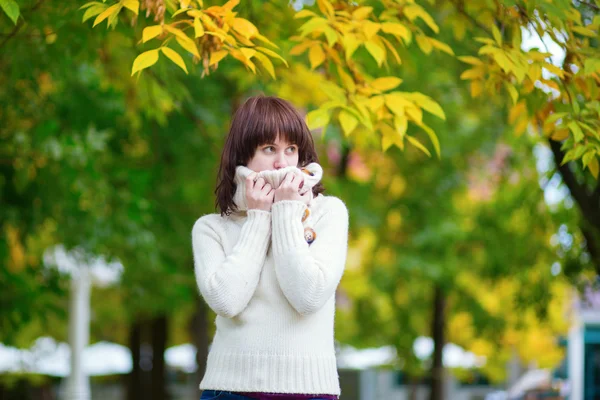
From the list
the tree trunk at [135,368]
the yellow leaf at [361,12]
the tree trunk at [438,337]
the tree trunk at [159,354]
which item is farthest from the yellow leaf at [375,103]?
the tree trunk at [135,368]

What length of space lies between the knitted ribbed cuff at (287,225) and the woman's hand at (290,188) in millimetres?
24

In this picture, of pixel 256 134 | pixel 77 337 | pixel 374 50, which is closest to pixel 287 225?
pixel 256 134

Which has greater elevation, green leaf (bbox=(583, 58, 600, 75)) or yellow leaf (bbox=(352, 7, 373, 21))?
yellow leaf (bbox=(352, 7, 373, 21))

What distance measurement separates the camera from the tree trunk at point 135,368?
2278 cm

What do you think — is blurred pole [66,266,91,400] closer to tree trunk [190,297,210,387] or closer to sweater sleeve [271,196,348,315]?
tree trunk [190,297,210,387]

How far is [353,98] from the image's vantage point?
401 cm

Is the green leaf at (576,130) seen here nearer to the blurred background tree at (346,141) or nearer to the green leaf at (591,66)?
the blurred background tree at (346,141)

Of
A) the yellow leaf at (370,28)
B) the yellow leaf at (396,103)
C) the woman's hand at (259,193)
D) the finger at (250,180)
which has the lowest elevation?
the woman's hand at (259,193)

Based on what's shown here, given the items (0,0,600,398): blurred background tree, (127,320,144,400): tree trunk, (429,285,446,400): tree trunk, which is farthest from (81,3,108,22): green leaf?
(127,320,144,400): tree trunk

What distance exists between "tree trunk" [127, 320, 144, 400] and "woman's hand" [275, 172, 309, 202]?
764 inches

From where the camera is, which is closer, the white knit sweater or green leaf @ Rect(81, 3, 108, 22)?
the white knit sweater

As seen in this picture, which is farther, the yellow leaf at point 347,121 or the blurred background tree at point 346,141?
the blurred background tree at point 346,141

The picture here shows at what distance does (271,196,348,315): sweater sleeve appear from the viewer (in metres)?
2.90

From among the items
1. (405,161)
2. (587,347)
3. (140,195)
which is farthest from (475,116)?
(587,347)
